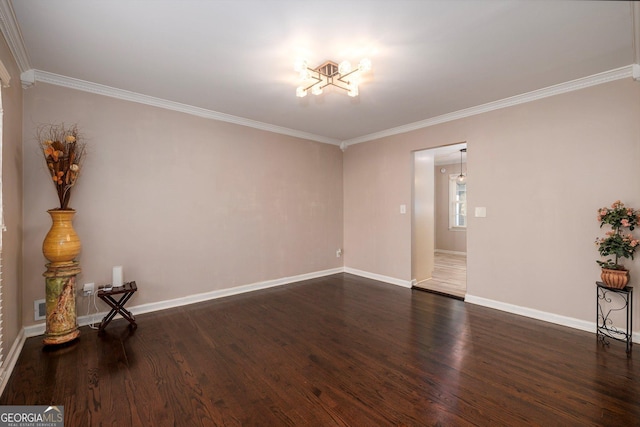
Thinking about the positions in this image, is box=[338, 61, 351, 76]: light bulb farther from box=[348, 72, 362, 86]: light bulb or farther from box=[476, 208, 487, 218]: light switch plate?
box=[476, 208, 487, 218]: light switch plate

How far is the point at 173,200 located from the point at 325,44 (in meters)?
2.65

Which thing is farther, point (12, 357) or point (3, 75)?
point (12, 357)

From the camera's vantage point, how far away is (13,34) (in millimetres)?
2184

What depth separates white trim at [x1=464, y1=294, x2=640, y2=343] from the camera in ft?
9.78

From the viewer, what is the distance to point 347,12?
196cm

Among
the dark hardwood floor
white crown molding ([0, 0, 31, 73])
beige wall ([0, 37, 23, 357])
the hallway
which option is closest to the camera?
the dark hardwood floor

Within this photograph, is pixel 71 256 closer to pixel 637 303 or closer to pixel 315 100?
pixel 315 100

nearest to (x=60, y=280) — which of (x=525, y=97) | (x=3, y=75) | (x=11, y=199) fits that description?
(x=11, y=199)

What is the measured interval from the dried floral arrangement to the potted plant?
507 centimetres

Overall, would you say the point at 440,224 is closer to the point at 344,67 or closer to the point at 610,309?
the point at 610,309

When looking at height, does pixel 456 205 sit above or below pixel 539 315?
above

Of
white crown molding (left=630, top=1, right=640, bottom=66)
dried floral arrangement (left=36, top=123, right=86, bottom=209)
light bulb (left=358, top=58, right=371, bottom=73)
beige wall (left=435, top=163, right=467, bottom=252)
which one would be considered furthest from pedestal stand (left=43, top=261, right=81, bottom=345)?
beige wall (left=435, top=163, right=467, bottom=252)

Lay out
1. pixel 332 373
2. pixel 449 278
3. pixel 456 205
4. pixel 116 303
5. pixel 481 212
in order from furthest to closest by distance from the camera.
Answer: pixel 456 205, pixel 449 278, pixel 481 212, pixel 116 303, pixel 332 373

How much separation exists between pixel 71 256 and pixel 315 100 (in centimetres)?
307
